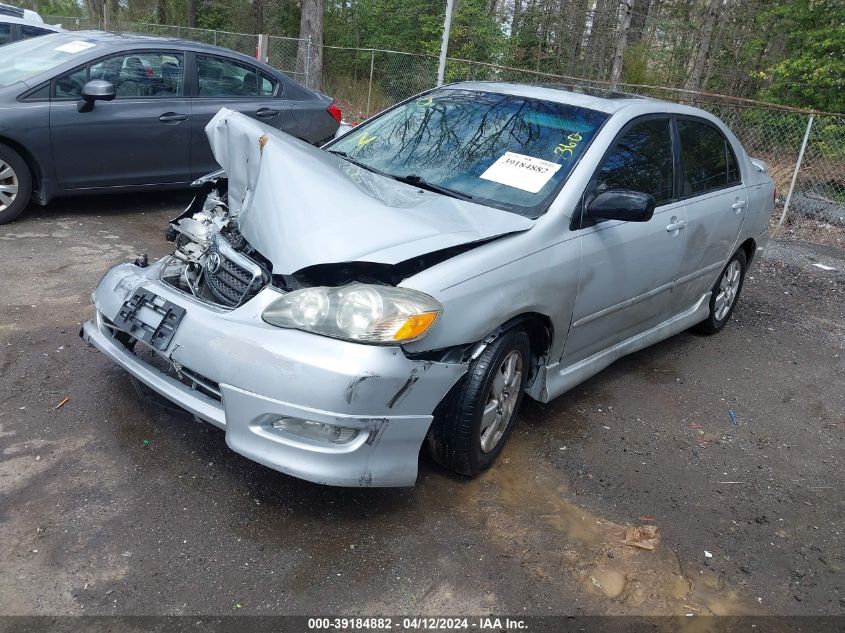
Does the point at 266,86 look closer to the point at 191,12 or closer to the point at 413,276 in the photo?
the point at 413,276

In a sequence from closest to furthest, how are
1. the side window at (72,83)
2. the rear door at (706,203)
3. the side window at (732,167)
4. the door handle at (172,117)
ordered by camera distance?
the rear door at (706,203) < the side window at (732,167) < the side window at (72,83) < the door handle at (172,117)

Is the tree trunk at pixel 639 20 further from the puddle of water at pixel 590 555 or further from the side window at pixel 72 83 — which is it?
the puddle of water at pixel 590 555

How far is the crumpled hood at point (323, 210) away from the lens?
3014 mm

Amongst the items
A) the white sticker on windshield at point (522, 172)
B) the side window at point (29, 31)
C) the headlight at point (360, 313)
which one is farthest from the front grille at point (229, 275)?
the side window at point (29, 31)

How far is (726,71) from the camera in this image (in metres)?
19.0

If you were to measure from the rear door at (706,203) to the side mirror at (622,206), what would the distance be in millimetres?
1201

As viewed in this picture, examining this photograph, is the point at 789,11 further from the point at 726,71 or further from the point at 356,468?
the point at 356,468

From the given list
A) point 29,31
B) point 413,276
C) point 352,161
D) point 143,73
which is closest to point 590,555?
point 413,276

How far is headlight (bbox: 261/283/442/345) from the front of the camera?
9.21 feet

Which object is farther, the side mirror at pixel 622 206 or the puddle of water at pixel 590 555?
the side mirror at pixel 622 206

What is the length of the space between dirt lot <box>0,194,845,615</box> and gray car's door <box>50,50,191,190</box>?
2.09m

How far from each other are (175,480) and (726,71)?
1924 cm

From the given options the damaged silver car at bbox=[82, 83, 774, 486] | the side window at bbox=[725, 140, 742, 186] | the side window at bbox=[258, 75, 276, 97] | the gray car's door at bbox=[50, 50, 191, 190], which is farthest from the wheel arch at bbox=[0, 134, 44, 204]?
the side window at bbox=[725, 140, 742, 186]

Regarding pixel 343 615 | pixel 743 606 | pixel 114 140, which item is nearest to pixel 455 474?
pixel 343 615
